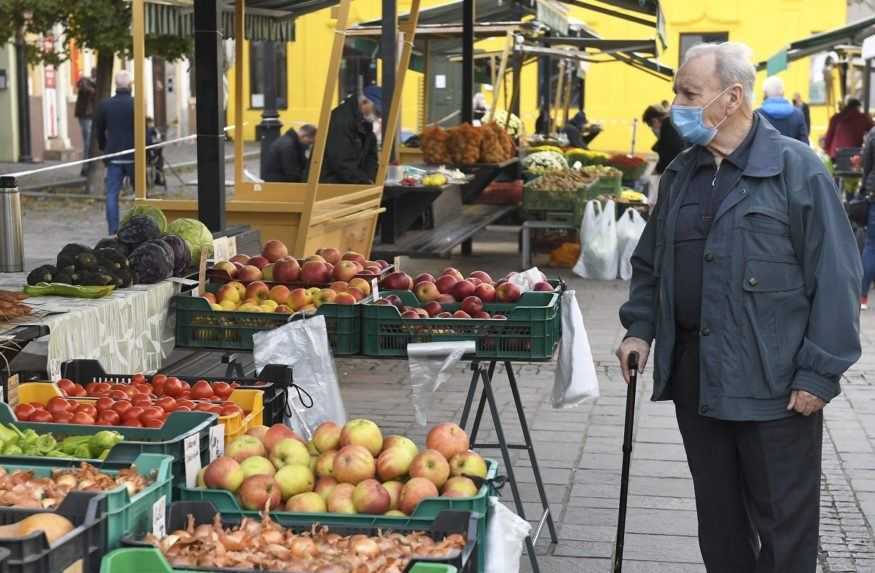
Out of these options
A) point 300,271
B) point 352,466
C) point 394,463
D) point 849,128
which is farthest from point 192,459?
point 849,128

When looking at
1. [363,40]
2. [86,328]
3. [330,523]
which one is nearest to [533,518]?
[86,328]

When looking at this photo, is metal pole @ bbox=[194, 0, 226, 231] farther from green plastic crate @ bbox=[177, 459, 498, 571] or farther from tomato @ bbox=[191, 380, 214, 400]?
green plastic crate @ bbox=[177, 459, 498, 571]

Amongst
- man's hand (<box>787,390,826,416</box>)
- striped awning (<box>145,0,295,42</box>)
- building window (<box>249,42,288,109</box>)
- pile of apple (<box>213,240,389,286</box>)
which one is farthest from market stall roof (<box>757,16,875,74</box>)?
building window (<box>249,42,288,109</box>)

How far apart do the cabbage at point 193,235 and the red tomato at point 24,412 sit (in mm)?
2592

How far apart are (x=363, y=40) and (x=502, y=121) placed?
120 inches

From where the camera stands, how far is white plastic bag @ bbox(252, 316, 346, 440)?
18.1 feet

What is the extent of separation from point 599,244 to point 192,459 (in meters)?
10.2

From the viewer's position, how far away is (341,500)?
367 centimetres

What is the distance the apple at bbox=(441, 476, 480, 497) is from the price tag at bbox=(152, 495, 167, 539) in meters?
0.77

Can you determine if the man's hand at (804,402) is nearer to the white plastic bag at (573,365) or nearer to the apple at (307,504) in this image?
the apple at (307,504)

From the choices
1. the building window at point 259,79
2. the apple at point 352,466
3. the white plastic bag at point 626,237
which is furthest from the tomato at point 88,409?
the building window at point 259,79

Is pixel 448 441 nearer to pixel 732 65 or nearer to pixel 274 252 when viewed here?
pixel 732 65

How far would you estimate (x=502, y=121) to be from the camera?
2142 centimetres

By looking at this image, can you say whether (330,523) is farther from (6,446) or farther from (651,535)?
(651,535)
